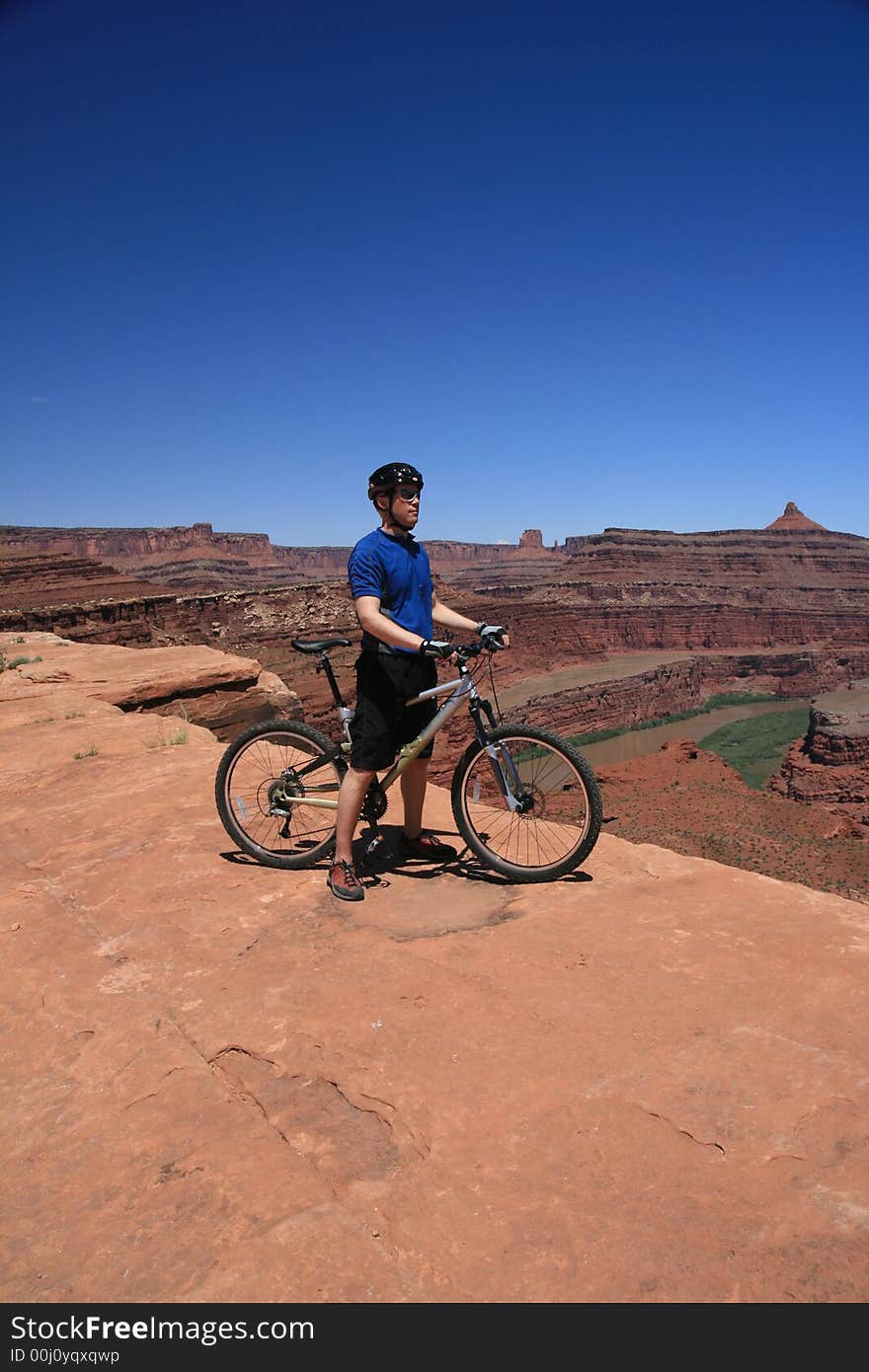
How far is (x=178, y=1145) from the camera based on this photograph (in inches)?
60.9

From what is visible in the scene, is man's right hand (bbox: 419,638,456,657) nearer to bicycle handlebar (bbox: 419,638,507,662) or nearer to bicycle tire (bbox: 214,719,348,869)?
bicycle handlebar (bbox: 419,638,507,662)

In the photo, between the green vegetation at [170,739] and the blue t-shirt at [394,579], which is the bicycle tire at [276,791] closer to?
the blue t-shirt at [394,579]

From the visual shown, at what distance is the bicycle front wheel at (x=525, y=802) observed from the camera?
114 inches

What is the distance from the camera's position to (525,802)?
3.09 meters

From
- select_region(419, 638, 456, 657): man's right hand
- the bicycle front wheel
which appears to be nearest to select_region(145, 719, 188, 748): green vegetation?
the bicycle front wheel

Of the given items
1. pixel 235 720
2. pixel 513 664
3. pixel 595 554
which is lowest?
pixel 513 664

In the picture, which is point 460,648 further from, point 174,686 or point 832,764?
point 832,764

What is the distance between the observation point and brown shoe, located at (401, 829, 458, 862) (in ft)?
10.5

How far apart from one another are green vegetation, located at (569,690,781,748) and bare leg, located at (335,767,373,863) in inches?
1377

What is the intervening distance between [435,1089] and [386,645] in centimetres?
169
